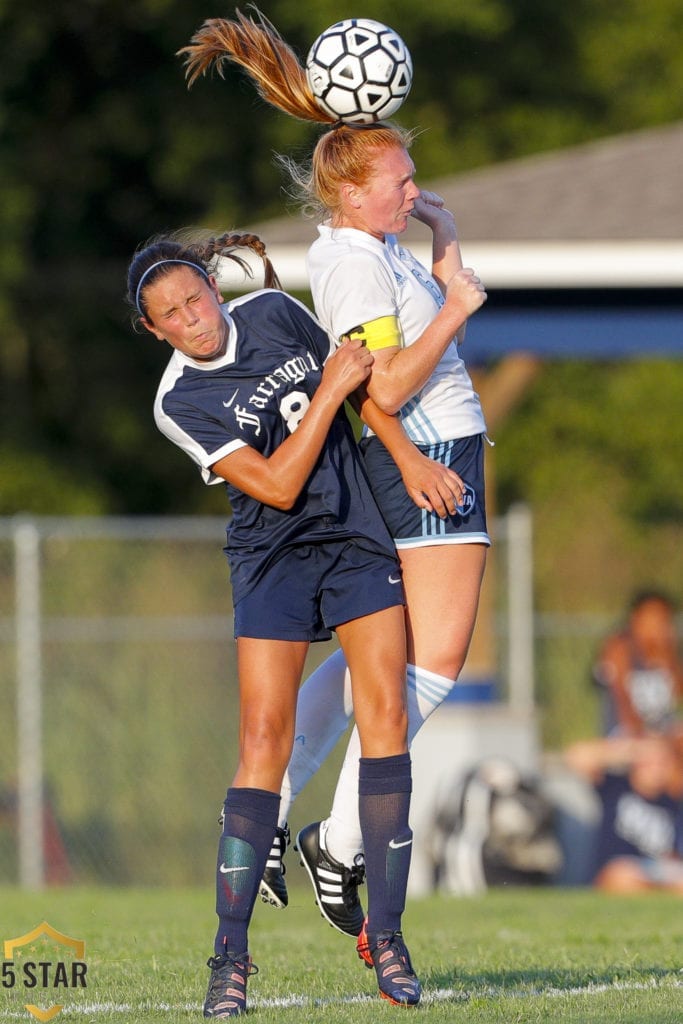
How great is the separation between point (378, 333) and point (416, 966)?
76.5 inches

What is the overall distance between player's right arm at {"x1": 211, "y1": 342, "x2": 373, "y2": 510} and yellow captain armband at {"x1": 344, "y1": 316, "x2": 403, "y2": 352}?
0.32 ft

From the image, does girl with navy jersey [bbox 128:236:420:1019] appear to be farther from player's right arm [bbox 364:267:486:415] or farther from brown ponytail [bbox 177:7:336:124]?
brown ponytail [bbox 177:7:336:124]

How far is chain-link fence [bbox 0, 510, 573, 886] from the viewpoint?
39.0 feet

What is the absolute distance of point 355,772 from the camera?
4852 millimetres

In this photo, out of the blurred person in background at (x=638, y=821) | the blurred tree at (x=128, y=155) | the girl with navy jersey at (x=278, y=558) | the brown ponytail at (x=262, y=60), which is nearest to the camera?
the girl with navy jersey at (x=278, y=558)

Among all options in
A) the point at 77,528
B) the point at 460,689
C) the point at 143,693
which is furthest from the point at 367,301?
the point at 143,693

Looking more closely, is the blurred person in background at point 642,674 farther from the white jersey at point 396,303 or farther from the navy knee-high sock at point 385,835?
the navy knee-high sock at point 385,835

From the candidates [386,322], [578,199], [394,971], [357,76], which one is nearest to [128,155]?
[578,199]

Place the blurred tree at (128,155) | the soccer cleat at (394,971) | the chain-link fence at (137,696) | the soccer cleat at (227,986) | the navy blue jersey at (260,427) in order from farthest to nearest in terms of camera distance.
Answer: the blurred tree at (128,155)
the chain-link fence at (137,696)
the navy blue jersey at (260,427)
the soccer cleat at (394,971)
the soccer cleat at (227,986)

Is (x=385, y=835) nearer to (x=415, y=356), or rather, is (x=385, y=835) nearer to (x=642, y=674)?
(x=415, y=356)

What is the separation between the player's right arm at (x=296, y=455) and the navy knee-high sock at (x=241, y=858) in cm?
76

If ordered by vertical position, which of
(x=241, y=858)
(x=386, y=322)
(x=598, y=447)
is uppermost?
(x=598, y=447)

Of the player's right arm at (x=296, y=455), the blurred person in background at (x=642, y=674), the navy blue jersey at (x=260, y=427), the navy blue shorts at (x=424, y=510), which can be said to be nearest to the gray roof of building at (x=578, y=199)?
the blurred person in background at (x=642, y=674)

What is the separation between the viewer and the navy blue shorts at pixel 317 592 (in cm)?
459
